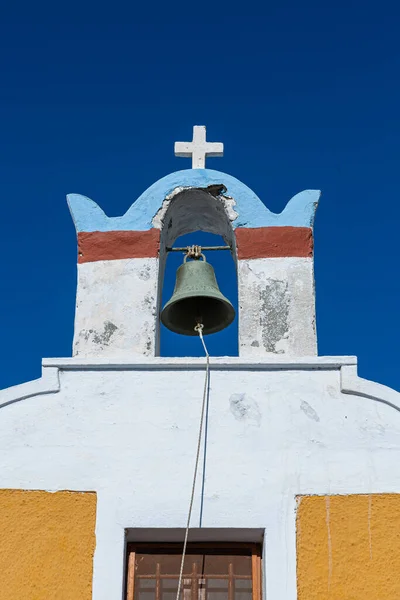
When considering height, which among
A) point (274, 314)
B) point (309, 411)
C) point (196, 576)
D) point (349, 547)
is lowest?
point (196, 576)

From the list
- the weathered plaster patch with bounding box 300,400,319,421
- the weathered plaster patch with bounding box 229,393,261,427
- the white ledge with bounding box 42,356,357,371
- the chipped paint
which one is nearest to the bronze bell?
the chipped paint

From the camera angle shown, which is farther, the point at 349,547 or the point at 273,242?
the point at 273,242

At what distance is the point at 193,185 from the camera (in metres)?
5.85

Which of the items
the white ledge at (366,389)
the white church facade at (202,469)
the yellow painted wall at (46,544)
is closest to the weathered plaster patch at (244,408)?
the white church facade at (202,469)

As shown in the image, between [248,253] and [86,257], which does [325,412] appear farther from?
[86,257]

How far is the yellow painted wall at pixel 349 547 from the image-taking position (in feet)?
14.9

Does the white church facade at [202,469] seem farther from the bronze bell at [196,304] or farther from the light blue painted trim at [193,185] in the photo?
the light blue painted trim at [193,185]

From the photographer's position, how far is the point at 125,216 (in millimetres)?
5789

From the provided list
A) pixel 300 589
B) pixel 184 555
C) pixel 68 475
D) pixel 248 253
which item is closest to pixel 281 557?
pixel 300 589

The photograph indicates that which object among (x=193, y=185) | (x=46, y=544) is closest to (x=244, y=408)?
(x=46, y=544)

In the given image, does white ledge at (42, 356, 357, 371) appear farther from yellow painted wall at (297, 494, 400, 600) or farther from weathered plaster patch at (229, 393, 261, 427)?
yellow painted wall at (297, 494, 400, 600)

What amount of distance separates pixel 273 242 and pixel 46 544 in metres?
2.21

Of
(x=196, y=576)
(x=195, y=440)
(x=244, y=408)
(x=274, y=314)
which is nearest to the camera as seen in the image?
(x=196, y=576)

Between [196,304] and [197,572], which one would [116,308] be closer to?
[196,304]
